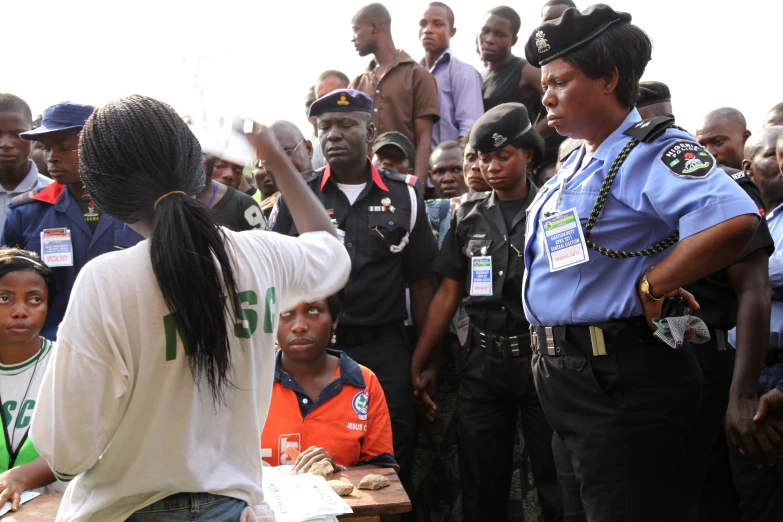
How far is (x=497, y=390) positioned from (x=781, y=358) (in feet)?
4.48

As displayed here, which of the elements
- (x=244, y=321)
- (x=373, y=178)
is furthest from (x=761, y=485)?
(x=244, y=321)

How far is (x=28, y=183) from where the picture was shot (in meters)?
5.05

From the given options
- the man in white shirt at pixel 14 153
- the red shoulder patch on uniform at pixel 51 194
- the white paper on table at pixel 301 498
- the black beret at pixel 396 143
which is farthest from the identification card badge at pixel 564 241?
the man in white shirt at pixel 14 153

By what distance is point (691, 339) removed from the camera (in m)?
2.54

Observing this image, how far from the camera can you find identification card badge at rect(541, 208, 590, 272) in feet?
8.32

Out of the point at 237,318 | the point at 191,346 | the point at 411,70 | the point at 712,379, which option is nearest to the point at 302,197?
the point at 237,318

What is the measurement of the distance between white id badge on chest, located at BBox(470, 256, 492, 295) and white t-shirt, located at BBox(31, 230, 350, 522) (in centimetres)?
244

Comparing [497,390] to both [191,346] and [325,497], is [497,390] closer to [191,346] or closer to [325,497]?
[325,497]

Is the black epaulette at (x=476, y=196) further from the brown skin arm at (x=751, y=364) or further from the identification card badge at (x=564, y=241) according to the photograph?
the identification card badge at (x=564, y=241)

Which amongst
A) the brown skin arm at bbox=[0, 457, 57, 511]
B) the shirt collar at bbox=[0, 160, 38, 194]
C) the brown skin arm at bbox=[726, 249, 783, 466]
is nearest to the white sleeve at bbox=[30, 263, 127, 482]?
the brown skin arm at bbox=[0, 457, 57, 511]

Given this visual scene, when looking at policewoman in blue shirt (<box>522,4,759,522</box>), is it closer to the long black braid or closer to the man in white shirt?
the long black braid

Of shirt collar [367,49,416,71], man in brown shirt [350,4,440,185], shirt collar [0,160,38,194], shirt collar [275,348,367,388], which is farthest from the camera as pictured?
shirt collar [367,49,416,71]

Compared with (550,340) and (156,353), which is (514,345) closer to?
(550,340)

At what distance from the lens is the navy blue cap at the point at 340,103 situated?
15.0ft
